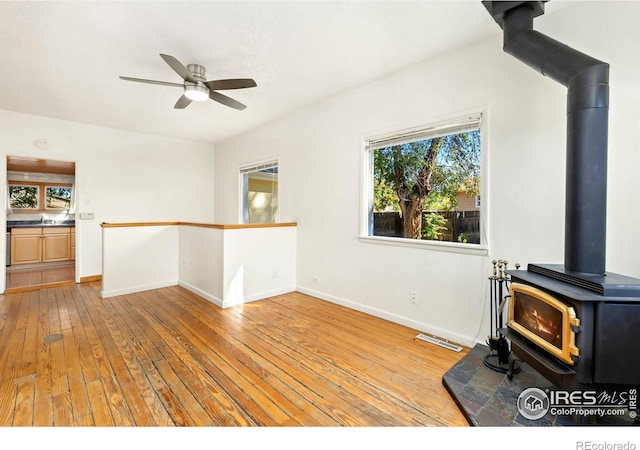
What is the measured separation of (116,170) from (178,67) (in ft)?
12.4

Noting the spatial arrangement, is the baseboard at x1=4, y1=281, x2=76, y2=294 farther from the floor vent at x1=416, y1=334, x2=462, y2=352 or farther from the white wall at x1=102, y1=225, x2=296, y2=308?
the floor vent at x1=416, y1=334, x2=462, y2=352

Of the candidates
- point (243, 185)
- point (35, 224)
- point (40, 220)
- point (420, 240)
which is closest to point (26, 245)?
point (35, 224)

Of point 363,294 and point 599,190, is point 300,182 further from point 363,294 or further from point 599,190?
point 599,190

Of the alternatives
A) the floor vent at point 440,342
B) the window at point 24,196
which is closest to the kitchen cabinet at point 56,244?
the window at point 24,196

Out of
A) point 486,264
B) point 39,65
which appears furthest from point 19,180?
point 486,264

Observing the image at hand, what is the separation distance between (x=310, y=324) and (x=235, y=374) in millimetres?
1100

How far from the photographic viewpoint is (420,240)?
118 inches

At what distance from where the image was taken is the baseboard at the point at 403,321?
104 inches

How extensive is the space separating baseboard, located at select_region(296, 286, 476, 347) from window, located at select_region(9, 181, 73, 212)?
21.7 ft

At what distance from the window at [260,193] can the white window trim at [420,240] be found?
191cm

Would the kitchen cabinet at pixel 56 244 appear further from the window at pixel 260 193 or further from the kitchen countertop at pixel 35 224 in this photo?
the window at pixel 260 193

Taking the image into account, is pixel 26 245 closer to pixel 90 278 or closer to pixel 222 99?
pixel 90 278

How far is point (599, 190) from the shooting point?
166 cm

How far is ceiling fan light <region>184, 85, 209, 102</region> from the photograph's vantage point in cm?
286
